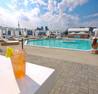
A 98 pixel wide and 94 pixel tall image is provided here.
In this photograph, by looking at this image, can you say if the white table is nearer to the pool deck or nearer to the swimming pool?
the pool deck

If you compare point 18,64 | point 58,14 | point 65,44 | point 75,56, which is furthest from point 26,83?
point 58,14

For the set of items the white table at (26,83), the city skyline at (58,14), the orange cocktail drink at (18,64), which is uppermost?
the city skyline at (58,14)

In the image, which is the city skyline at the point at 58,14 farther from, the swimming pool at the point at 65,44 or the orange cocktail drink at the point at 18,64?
the orange cocktail drink at the point at 18,64

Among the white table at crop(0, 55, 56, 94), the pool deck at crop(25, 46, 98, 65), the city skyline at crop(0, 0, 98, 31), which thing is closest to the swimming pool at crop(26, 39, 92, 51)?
the pool deck at crop(25, 46, 98, 65)

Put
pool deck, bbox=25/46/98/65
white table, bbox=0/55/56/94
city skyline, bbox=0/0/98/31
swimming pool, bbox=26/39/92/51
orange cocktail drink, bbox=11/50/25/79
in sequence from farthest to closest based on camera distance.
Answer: city skyline, bbox=0/0/98/31 → swimming pool, bbox=26/39/92/51 → pool deck, bbox=25/46/98/65 → orange cocktail drink, bbox=11/50/25/79 → white table, bbox=0/55/56/94

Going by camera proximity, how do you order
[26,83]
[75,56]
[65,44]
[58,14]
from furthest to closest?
[58,14] < [65,44] < [75,56] < [26,83]

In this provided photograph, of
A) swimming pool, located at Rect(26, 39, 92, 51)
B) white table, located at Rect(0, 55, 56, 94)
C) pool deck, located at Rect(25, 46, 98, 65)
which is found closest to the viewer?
white table, located at Rect(0, 55, 56, 94)

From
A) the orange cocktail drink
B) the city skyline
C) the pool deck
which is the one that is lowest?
the pool deck

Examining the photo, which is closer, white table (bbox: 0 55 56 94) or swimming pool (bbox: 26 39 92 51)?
white table (bbox: 0 55 56 94)

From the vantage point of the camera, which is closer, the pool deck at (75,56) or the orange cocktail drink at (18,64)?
the orange cocktail drink at (18,64)

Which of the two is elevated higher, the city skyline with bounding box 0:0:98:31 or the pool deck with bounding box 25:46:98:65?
the city skyline with bounding box 0:0:98:31

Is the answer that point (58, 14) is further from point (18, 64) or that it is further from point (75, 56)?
point (18, 64)

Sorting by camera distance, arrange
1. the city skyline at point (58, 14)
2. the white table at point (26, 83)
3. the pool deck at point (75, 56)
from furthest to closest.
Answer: the city skyline at point (58, 14), the pool deck at point (75, 56), the white table at point (26, 83)

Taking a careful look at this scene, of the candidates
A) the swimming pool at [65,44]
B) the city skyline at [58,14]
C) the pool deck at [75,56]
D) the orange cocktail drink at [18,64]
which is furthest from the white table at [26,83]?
the city skyline at [58,14]
